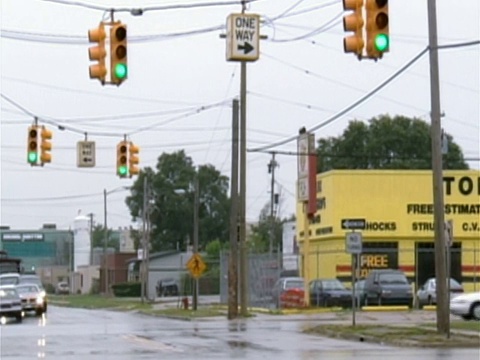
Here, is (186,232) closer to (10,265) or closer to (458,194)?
(10,265)

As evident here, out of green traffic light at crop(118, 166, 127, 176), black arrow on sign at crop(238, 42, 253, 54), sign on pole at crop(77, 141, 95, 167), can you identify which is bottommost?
green traffic light at crop(118, 166, 127, 176)

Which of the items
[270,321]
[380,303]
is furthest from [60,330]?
[380,303]

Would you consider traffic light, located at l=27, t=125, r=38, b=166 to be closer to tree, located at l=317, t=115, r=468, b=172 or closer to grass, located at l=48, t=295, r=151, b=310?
grass, located at l=48, t=295, r=151, b=310

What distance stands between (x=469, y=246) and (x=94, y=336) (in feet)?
102

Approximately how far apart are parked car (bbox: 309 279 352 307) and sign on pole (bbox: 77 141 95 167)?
59.0 ft

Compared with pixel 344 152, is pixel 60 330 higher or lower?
lower

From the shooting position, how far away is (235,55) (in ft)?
75.5

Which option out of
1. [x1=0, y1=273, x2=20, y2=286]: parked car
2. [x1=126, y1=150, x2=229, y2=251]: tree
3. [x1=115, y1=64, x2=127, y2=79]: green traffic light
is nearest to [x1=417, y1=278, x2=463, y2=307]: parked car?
[x1=0, y1=273, x2=20, y2=286]: parked car

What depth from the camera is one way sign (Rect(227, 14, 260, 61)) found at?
75.5ft

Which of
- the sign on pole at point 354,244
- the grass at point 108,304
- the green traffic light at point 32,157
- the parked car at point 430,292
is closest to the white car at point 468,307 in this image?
the sign on pole at point 354,244

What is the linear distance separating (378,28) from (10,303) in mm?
30224

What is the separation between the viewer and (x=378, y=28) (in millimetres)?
18656

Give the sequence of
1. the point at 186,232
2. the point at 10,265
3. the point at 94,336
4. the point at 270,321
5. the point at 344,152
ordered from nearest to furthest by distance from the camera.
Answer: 1. the point at 94,336
2. the point at 270,321
3. the point at 10,265
4. the point at 344,152
5. the point at 186,232

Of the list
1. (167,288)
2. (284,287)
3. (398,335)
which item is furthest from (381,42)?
(167,288)
